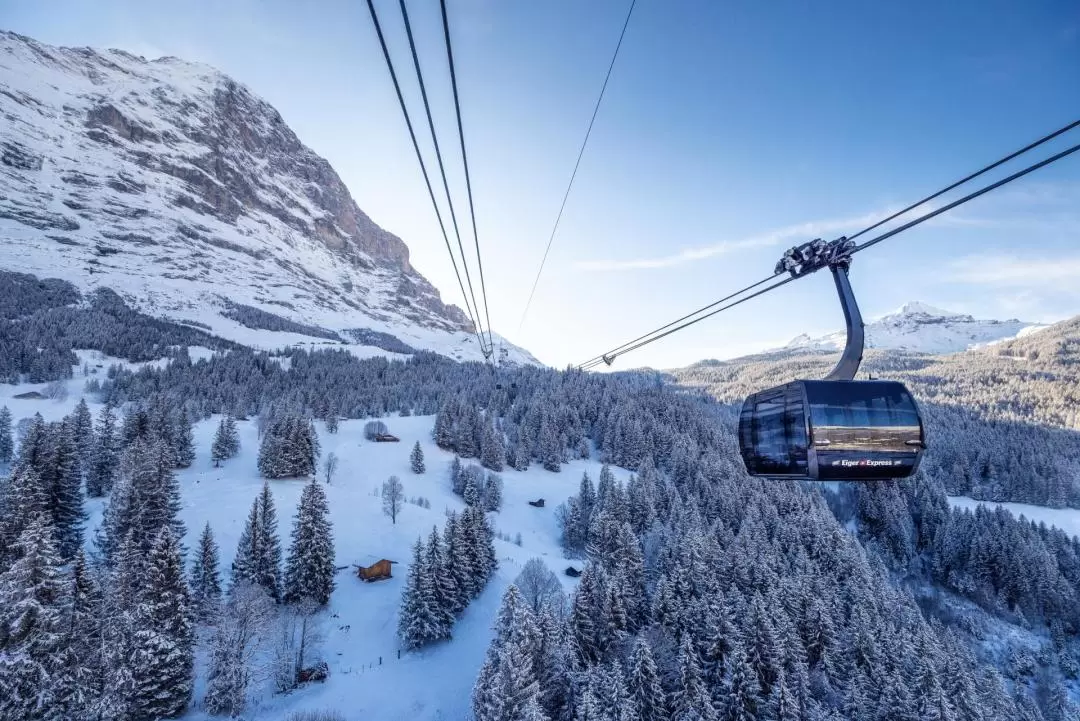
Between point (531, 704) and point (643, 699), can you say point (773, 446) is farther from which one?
Result: point (643, 699)

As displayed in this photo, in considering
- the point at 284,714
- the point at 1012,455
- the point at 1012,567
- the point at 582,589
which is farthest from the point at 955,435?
the point at 284,714

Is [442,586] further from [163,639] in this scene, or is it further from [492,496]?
[492,496]

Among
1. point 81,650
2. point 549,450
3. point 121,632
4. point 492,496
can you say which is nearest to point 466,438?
point 549,450

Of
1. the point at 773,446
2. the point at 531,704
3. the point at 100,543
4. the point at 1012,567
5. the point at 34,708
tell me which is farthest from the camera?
the point at 1012,567

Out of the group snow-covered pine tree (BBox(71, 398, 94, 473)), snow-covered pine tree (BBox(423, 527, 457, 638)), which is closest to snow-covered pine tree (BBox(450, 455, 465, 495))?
snow-covered pine tree (BBox(423, 527, 457, 638))

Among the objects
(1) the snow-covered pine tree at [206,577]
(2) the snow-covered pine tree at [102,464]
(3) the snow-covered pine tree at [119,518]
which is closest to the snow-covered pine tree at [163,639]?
(1) the snow-covered pine tree at [206,577]
